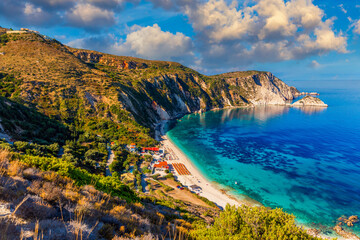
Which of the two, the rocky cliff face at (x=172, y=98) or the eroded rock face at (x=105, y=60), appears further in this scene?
the eroded rock face at (x=105, y=60)

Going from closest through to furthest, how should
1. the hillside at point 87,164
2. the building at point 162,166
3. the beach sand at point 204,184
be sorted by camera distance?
the hillside at point 87,164, the beach sand at point 204,184, the building at point 162,166

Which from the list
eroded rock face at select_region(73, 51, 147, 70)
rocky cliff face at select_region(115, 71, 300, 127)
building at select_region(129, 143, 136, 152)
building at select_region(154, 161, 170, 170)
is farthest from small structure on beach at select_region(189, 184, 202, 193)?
eroded rock face at select_region(73, 51, 147, 70)

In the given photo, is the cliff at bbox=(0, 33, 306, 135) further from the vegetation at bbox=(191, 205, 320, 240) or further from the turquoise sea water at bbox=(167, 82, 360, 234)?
the vegetation at bbox=(191, 205, 320, 240)

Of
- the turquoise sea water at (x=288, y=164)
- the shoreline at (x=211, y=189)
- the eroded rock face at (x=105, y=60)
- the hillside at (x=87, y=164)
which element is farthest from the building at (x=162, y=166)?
the eroded rock face at (x=105, y=60)

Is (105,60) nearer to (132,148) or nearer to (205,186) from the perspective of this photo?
(132,148)

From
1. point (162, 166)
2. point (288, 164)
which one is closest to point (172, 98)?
point (162, 166)

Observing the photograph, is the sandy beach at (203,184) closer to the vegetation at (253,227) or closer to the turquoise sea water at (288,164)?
the turquoise sea water at (288,164)

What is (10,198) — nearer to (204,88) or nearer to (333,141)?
(333,141)

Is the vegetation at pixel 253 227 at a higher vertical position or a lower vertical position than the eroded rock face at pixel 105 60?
lower
